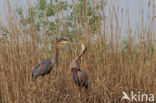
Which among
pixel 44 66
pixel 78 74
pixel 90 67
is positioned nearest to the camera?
pixel 78 74

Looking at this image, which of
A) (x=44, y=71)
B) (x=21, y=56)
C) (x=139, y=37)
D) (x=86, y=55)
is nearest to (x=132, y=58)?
(x=139, y=37)

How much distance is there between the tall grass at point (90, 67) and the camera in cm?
220

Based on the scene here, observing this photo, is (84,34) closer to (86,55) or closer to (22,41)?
(86,55)

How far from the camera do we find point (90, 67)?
246cm

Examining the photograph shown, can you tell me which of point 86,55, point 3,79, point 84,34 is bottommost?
point 3,79

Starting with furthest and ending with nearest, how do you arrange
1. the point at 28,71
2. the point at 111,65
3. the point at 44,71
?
the point at 111,65 < the point at 28,71 < the point at 44,71

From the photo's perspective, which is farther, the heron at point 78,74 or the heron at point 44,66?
the heron at point 44,66

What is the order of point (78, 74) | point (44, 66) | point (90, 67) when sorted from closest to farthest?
point (78, 74) < point (44, 66) < point (90, 67)

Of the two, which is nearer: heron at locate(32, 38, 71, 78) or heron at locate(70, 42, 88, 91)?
heron at locate(70, 42, 88, 91)

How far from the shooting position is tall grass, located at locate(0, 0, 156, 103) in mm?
2201

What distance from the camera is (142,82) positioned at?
8.05ft

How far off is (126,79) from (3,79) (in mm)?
1171

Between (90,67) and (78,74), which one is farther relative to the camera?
(90,67)

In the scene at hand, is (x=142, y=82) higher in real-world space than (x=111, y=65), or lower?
lower
